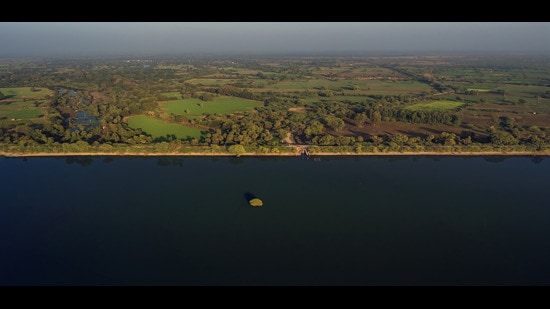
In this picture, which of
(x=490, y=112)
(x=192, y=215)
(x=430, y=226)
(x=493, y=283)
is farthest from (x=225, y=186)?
(x=490, y=112)

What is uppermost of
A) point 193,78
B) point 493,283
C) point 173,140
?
point 193,78

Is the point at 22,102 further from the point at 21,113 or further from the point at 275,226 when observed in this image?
the point at 275,226

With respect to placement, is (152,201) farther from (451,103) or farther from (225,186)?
(451,103)

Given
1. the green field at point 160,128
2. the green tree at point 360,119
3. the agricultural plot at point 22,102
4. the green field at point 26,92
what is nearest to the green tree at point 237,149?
the green field at point 160,128

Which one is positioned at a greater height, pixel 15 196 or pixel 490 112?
pixel 490 112

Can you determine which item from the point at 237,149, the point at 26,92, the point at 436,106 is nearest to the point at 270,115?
the point at 237,149

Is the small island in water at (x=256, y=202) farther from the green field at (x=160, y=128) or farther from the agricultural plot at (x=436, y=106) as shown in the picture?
the agricultural plot at (x=436, y=106)
